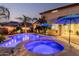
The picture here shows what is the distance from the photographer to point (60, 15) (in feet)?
9.20

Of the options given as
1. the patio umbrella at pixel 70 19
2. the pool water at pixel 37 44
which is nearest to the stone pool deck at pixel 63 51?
the pool water at pixel 37 44

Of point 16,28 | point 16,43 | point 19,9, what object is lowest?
point 16,43

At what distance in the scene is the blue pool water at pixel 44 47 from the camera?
2.79 meters

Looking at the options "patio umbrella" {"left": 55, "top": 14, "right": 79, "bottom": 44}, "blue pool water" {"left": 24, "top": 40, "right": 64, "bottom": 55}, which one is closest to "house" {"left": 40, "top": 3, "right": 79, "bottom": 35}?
"patio umbrella" {"left": 55, "top": 14, "right": 79, "bottom": 44}

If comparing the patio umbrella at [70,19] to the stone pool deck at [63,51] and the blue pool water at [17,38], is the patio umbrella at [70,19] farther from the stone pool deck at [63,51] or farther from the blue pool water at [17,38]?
the blue pool water at [17,38]

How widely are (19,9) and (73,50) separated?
0.88m

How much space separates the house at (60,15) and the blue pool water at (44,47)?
0.49ft

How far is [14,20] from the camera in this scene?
9.13 ft

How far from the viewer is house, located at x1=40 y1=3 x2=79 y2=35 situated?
2773 millimetres

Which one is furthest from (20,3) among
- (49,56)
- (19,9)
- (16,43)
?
(49,56)

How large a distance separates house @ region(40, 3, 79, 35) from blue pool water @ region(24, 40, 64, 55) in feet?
0.49

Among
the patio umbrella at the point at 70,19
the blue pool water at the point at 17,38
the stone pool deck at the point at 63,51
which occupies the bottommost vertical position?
the stone pool deck at the point at 63,51

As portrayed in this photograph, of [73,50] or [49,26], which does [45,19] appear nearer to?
[49,26]

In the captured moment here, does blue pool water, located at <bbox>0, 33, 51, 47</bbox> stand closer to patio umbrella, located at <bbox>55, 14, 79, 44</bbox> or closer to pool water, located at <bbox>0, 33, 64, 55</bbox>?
pool water, located at <bbox>0, 33, 64, 55</bbox>
